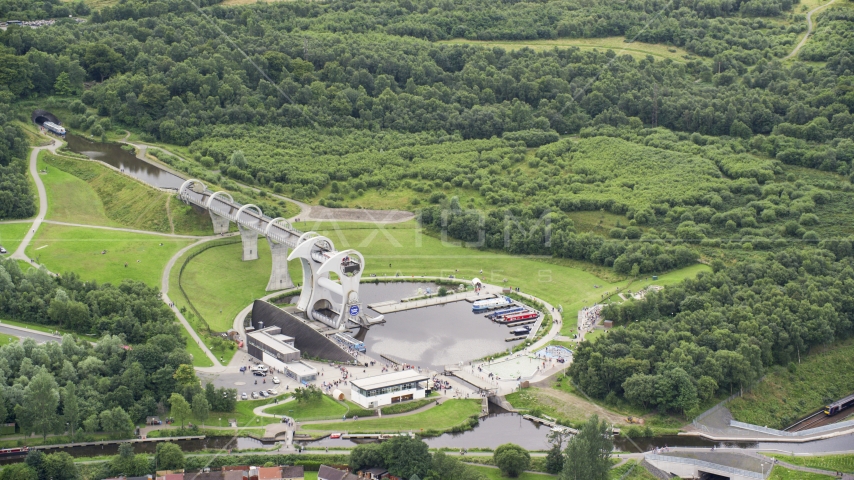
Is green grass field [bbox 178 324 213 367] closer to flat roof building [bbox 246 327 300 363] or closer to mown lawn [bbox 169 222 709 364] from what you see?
flat roof building [bbox 246 327 300 363]

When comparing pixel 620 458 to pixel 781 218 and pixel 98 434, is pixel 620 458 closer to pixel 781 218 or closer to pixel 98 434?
pixel 98 434

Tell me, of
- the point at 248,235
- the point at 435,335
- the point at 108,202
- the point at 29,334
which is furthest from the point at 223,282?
the point at 29,334

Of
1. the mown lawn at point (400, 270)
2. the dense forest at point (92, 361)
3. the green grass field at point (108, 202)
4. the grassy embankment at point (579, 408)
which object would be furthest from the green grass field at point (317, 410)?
the green grass field at point (108, 202)

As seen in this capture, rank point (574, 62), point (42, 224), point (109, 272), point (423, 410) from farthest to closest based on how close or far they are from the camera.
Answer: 1. point (574, 62)
2. point (42, 224)
3. point (109, 272)
4. point (423, 410)

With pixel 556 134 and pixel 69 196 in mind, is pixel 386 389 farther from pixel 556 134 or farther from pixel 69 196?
pixel 556 134

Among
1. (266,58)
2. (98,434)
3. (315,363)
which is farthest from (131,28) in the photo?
(98,434)

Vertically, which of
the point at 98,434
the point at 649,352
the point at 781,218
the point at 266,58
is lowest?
the point at 98,434
